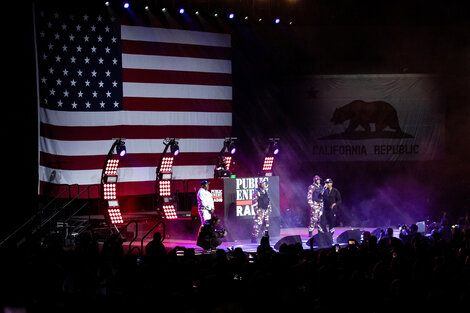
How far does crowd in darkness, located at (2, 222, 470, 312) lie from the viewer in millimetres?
6594

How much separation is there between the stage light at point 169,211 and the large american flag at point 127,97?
63.0 inches

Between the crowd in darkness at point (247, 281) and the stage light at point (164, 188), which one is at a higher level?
the stage light at point (164, 188)

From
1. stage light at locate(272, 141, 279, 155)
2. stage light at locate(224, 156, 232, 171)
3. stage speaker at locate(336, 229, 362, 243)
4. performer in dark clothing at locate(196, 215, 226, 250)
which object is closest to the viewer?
performer in dark clothing at locate(196, 215, 226, 250)

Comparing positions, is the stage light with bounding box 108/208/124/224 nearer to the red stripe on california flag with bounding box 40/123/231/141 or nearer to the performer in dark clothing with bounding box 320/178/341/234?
the red stripe on california flag with bounding box 40/123/231/141

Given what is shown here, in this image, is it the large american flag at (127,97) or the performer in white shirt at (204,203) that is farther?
the large american flag at (127,97)

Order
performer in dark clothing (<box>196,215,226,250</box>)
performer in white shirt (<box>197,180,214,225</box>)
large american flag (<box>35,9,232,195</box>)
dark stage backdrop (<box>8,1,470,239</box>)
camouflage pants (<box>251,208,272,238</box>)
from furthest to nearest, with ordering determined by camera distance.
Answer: dark stage backdrop (<box>8,1,470,239</box>)
large american flag (<box>35,9,232,195</box>)
camouflage pants (<box>251,208,272,238</box>)
performer in white shirt (<box>197,180,214,225</box>)
performer in dark clothing (<box>196,215,226,250</box>)

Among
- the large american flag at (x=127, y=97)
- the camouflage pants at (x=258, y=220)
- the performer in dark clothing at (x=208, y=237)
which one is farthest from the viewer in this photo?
the large american flag at (x=127, y=97)

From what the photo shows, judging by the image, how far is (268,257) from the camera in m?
9.65

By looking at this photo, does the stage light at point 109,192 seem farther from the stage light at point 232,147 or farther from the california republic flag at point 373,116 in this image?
the california republic flag at point 373,116

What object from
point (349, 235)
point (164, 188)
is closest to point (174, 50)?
point (164, 188)

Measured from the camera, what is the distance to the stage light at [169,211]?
19.8 metres

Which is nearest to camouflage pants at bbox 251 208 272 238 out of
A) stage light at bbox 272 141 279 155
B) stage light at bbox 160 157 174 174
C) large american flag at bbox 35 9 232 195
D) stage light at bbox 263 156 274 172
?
stage light at bbox 263 156 274 172

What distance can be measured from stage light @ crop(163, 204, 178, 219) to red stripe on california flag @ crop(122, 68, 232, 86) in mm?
4396

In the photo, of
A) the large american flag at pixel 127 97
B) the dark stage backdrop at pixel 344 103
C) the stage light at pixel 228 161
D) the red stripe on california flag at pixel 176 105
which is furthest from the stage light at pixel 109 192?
the dark stage backdrop at pixel 344 103
